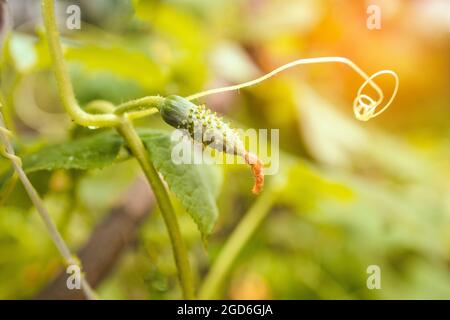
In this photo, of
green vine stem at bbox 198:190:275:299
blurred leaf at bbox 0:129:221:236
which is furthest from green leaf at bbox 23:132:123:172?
green vine stem at bbox 198:190:275:299

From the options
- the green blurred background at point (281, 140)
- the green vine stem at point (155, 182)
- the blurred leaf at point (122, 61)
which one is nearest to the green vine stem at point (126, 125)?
the green vine stem at point (155, 182)

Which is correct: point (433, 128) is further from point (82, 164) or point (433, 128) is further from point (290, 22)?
point (82, 164)

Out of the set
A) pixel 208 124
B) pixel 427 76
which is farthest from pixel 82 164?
pixel 427 76

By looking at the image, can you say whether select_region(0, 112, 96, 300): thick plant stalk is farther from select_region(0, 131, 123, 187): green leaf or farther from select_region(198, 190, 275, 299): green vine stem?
select_region(198, 190, 275, 299): green vine stem

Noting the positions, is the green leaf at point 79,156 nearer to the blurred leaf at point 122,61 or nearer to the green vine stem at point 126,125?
the green vine stem at point 126,125
